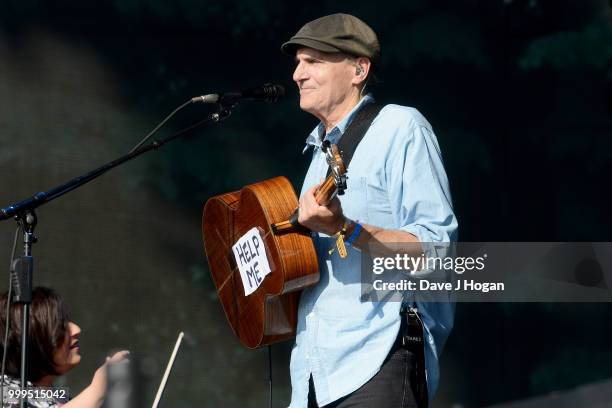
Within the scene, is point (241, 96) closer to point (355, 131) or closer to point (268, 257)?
point (355, 131)

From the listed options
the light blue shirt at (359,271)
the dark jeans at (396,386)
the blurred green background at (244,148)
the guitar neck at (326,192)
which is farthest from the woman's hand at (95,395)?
the blurred green background at (244,148)

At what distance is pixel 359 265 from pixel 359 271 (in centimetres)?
2

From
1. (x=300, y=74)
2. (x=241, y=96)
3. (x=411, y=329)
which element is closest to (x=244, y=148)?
(x=241, y=96)

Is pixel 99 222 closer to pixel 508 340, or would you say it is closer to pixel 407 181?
pixel 508 340

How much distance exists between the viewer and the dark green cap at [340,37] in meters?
3.17

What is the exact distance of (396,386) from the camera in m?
2.87

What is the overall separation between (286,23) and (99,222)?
1229 millimetres

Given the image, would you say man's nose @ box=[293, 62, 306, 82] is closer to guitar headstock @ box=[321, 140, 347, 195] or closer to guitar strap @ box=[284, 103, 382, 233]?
guitar strap @ box=[284, 103, 382, 233]

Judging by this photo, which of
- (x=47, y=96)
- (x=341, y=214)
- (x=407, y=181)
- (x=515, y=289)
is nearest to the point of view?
(x=341, y=214)

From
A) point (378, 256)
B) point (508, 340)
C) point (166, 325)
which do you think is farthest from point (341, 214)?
point (508, 340)

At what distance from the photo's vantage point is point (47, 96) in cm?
507

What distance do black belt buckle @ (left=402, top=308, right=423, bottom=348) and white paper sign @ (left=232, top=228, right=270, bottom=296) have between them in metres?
0.40

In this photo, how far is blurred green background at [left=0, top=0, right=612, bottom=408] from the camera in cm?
507

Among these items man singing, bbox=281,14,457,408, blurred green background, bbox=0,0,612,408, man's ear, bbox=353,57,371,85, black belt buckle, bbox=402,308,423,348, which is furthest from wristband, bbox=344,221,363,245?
blurred green background, bbox=0,0,612,408
